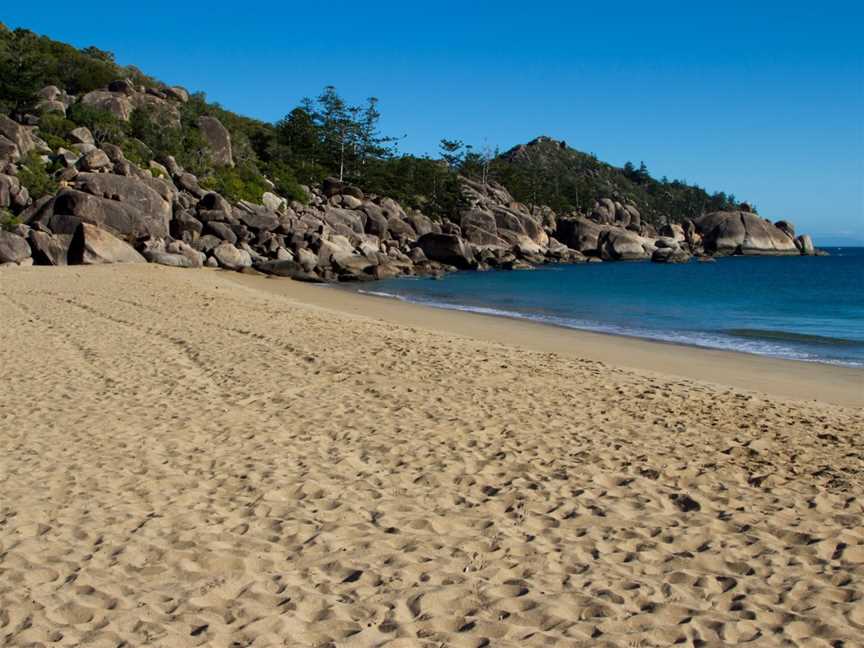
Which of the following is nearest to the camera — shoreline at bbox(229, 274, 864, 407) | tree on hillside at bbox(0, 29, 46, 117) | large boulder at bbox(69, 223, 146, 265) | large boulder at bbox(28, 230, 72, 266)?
shoreline at bbox(229, 274, 864, 407)

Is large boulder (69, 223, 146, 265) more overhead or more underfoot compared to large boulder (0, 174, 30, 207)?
more underfoot

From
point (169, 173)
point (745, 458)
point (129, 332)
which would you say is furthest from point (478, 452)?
point (169, 173)

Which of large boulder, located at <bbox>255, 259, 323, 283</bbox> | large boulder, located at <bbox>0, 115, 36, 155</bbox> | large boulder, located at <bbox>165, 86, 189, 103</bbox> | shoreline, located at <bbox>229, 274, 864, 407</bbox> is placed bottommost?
shoreline, located at <bbox>229, 274, 864, 407</bbox>

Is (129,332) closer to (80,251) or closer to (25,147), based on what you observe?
(80,251)

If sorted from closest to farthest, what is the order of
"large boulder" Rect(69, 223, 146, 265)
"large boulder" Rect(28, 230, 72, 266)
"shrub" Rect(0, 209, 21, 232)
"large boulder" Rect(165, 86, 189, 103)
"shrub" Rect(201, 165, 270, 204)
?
"large boulder" Rect(28, 230, 72, 266) → "large boulder" Rect(69, 223, 146, 265) → "shrub" Rect(0, 209, 21, 232) → "shrub" Rect(201, 165, 270, 204) → "large boulder" Rect(165, 86, 189, 103)

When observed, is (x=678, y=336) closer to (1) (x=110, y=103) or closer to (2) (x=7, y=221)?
(2) (x=7, y=221)

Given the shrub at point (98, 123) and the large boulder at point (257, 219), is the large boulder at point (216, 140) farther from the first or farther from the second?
the large boulder at point (257, 219)

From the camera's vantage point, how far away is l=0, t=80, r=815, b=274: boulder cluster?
36.1 m

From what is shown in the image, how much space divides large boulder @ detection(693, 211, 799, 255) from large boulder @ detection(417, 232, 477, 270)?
6776 centimetres

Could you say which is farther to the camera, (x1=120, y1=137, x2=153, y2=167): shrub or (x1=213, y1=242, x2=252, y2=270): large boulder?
(x1=120, y1=137, x2=153, y2=167): shrub

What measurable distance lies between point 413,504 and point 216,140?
59822 mm

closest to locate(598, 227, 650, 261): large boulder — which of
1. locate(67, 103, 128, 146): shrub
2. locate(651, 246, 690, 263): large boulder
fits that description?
locate(651, 246, 690, 263): large boulder

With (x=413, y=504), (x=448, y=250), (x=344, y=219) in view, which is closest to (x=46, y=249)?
(x=344, y=219)

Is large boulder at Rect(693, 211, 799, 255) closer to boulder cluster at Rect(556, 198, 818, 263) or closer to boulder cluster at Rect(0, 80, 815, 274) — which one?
boulder cluster at Rect(556, 198, 818, 263)
